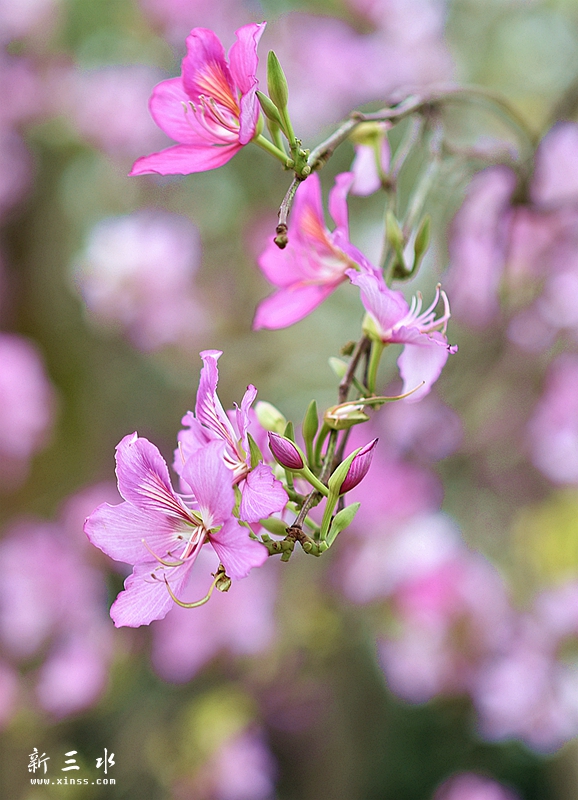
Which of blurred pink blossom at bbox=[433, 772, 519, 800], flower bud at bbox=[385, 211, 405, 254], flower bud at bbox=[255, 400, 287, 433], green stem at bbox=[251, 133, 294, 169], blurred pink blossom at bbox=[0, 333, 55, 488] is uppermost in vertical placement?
green stem at bbox=[251, 133, 294, 169]

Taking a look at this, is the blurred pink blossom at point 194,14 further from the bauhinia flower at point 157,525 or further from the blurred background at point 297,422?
the bauhinia flower at point 157,525

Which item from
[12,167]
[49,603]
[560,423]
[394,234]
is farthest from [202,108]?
[12,167]

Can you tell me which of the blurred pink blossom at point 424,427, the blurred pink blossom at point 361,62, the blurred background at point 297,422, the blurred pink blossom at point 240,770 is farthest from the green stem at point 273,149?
the blurred pink blossom at point 361,62

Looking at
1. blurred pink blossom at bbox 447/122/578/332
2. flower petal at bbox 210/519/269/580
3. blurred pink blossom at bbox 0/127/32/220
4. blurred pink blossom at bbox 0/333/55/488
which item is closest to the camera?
flower petal at bbox 210/519/269/580

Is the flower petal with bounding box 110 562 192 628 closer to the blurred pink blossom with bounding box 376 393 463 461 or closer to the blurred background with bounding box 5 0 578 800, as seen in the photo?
the blurred background with bounding box 5 0 578 800

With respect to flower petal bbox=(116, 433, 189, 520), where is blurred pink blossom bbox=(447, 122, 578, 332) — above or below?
below

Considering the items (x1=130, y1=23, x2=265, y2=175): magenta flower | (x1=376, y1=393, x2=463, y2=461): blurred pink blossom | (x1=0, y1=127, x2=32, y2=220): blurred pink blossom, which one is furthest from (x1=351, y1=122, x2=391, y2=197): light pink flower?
(x1=0, y1=127, x2=32, y2=220): blurred pink blossom

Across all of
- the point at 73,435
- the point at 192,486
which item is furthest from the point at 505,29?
the point at 192,486

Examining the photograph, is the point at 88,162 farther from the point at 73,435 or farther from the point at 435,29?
the point at 435,29

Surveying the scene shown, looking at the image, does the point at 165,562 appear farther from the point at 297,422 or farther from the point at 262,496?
the point at 297,422
